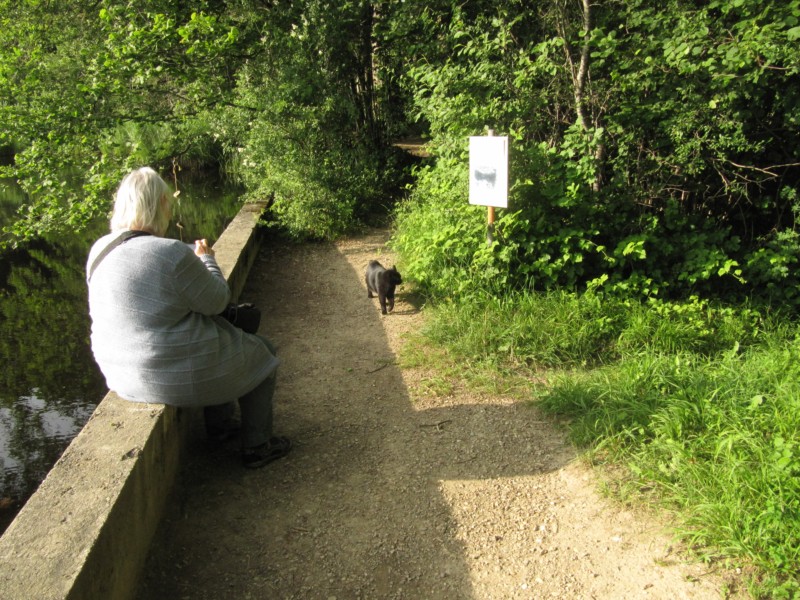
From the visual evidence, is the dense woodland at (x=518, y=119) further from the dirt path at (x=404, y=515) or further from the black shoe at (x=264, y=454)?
the black shoe at (x=264, y=454)

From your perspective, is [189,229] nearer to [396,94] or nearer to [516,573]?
[396,94]

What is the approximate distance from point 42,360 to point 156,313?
4221 mm

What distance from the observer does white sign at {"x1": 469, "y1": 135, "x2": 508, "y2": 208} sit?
213 inches

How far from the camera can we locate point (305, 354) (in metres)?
5.71

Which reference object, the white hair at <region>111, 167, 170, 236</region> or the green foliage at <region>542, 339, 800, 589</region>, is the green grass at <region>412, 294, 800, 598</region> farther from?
the white hair at <region>111, 167, 170, 236</region>

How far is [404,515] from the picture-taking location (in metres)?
3.61

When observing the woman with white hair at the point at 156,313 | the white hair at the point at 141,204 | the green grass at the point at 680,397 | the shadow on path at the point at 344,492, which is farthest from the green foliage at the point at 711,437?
the white hair at the point at 141,204

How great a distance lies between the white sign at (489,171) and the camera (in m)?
5.42

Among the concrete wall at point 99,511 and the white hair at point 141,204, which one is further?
the white hair at point 141,204

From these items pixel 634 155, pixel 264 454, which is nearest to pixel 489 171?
pixel 634 155

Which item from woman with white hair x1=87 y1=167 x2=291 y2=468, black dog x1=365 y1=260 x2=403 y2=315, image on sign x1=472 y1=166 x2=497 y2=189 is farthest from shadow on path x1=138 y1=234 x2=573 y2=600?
image on sign x1=472 y1=166 x2=497 y2=189

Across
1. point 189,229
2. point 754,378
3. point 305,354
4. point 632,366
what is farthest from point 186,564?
point 189,229

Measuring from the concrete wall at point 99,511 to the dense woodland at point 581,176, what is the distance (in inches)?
100

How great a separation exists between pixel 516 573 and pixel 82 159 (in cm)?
873
